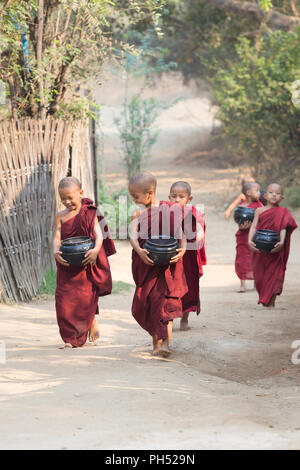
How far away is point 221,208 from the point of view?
17.2 meters

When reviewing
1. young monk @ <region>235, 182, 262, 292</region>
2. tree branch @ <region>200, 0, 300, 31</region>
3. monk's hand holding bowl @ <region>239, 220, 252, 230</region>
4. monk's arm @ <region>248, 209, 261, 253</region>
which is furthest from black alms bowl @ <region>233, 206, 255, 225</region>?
tree branch @ <region>200, 0, 300, 31</region>

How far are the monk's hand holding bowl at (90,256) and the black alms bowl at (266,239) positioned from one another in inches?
95.8

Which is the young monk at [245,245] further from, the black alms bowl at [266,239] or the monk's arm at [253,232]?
the black alms bowl at [266,239]

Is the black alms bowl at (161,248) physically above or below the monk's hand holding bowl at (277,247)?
above

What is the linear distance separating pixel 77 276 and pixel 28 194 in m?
2.32

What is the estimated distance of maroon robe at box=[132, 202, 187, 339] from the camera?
5609mm

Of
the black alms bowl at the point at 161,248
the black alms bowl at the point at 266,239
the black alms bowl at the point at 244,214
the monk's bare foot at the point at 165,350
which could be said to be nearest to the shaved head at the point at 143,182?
the black alms bowl at the point at 161,248

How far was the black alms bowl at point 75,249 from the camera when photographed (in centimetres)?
570

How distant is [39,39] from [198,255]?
3.73 metres

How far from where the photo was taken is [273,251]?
7668mm

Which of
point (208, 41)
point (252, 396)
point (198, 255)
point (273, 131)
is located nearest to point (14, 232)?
point (198, 255)

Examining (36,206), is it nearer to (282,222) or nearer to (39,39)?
(39,39)

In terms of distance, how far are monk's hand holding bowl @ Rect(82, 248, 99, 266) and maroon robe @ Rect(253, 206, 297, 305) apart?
9.15 feet

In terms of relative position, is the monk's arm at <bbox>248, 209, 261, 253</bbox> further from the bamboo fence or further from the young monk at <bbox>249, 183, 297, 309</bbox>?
the bamboo fence
